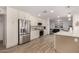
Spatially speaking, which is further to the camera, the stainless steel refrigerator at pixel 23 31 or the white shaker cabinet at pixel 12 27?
the stainless steel refrigerator at pixel 23 31

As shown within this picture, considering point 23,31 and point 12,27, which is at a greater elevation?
point 12,27

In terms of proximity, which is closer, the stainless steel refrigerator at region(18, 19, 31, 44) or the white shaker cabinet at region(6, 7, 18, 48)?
the white shaker cabinet at region(6, 7, 18, 48)

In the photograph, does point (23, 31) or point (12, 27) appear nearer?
point (12, 27)

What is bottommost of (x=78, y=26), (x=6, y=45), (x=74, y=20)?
(x=6, y=45)
